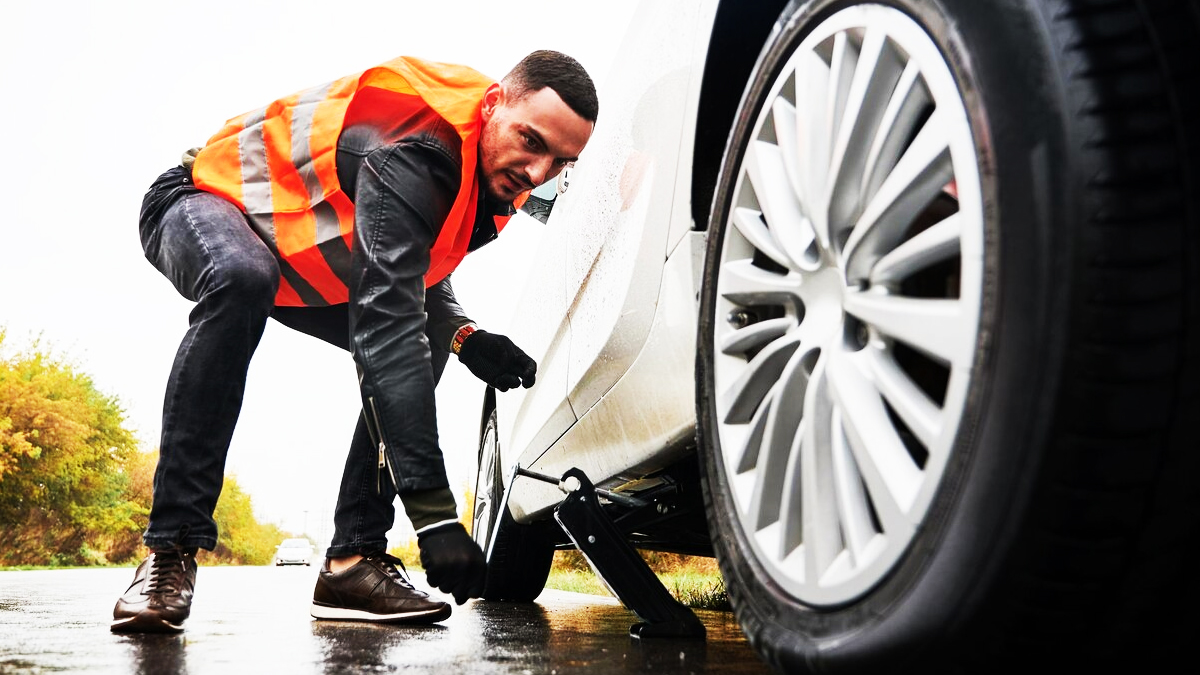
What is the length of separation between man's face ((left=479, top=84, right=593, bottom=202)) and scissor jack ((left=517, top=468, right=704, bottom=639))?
2.51ft

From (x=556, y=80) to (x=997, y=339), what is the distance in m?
1.59

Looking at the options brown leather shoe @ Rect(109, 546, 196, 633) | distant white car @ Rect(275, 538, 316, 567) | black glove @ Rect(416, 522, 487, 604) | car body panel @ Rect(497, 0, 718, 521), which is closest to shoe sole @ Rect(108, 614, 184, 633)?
brown leather shoe @ Rect(109, 546, 196, 633)

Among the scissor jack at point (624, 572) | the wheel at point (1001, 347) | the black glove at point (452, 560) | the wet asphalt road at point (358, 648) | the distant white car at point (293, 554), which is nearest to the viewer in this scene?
the wheel at point (1001, 347)

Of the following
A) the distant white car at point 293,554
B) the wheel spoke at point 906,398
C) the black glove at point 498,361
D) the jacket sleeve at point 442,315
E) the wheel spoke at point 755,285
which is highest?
the distant white car at point 293,554

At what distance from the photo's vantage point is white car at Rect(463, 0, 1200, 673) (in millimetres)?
834

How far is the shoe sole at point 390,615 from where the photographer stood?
2504mm

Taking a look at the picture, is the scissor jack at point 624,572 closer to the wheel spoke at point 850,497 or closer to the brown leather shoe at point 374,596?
the brown leather shoe at point 374,596

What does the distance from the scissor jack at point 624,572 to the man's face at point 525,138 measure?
77 cm

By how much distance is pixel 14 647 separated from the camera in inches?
74.5

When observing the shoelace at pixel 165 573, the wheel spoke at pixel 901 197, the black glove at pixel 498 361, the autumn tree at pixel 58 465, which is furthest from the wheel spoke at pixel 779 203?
the autumn tree at pixel 58 465

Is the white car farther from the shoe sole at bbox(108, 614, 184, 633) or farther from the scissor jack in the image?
the shoe sole at bbox(108, 614, 184, 633)

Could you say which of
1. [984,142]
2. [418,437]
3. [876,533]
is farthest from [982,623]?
[418,437]

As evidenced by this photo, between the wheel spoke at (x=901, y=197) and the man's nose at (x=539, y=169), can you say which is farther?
the man's nose at (x=539, y=169)

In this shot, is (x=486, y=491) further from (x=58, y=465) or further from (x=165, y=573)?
(x=58, y=465)
